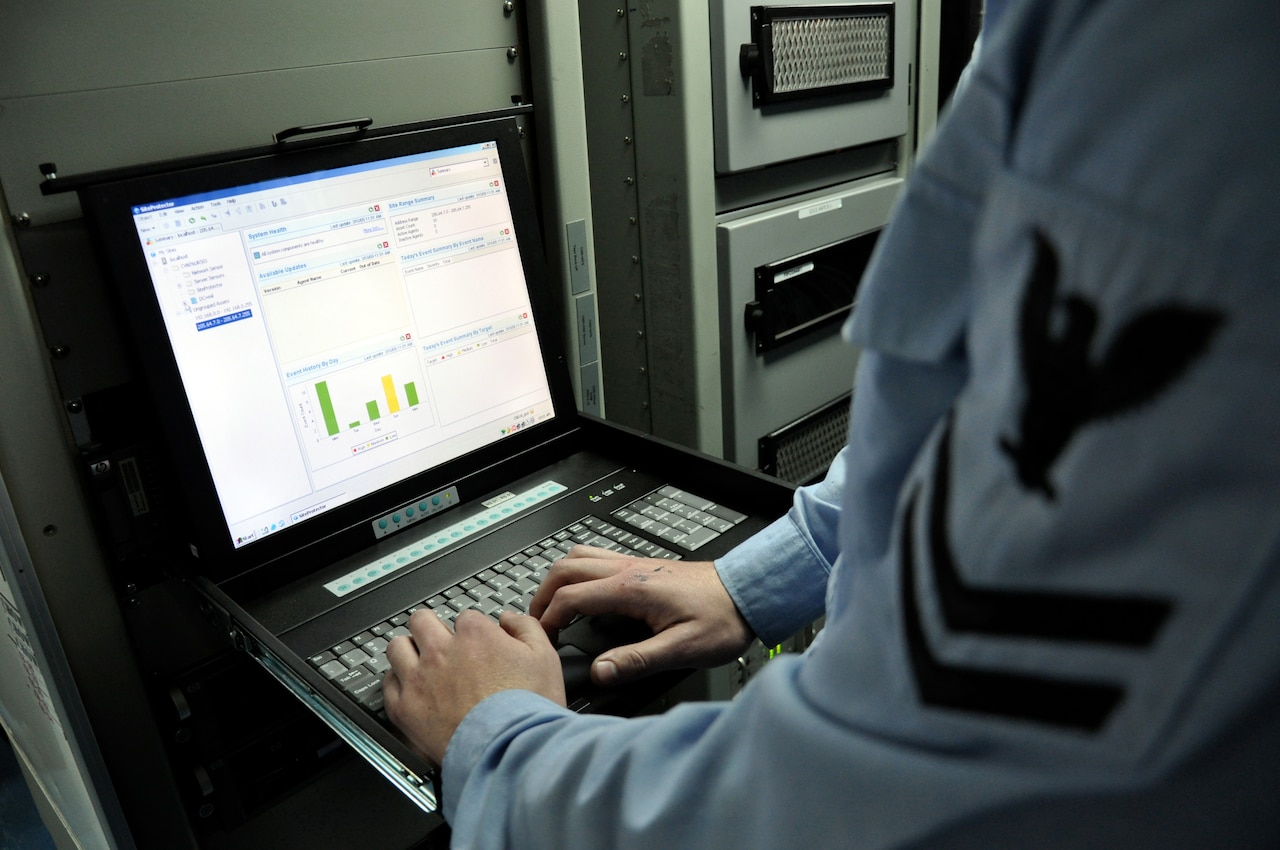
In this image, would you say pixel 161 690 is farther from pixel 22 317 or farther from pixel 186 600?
pixel 22 317

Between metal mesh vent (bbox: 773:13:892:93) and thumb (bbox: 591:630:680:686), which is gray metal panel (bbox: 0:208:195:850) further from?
metal mesh vent (bbox: 773:13:892:93)

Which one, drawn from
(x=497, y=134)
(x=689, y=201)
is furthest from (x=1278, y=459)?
(x=689, y=201)

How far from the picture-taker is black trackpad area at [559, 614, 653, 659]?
928mm

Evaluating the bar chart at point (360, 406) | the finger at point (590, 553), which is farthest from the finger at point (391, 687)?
the bar chart at point (360, 406)

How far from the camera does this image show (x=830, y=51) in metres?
1.78

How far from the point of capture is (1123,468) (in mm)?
322

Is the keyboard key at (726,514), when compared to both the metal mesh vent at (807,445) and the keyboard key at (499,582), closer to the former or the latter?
the keyboard key at (499,582)

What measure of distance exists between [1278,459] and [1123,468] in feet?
0.15

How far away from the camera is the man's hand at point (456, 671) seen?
0.77 metres

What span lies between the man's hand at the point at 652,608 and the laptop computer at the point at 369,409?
33 millimetres

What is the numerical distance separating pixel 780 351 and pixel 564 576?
1.02m

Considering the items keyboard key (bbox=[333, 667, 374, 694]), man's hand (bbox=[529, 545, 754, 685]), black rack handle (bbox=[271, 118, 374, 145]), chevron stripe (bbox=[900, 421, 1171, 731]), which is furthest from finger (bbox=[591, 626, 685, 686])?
black rack handle (bbox=[271, 118, 374, 145])

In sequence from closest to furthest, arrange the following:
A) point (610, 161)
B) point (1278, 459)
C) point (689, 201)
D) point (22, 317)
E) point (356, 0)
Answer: point (1278, 459) → point (22, 317) → point (356, 0) → point (689, 201) → point (610, 161)

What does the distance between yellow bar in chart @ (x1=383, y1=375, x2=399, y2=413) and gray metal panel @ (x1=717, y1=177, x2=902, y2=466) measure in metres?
0.73
